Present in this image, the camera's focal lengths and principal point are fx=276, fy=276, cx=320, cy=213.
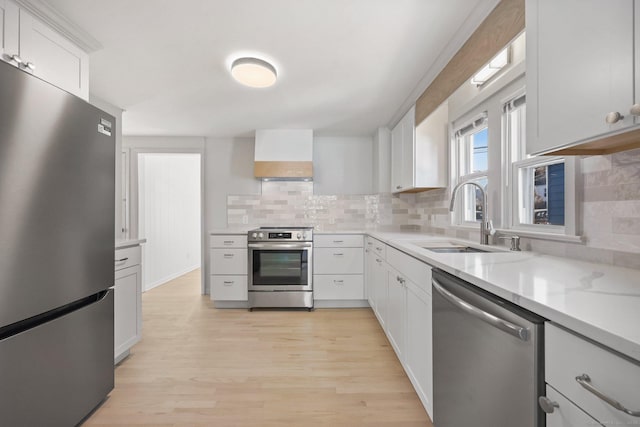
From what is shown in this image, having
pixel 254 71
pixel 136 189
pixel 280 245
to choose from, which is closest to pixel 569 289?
pixel 254 71

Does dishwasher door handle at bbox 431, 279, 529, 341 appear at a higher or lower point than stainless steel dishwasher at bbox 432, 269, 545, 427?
higher

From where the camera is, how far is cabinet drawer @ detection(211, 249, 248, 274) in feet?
10.8

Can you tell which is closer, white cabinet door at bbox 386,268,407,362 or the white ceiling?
the white ceiling

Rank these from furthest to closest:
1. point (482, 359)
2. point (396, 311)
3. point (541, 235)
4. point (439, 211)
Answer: point (439, 211), point (396, 311), point (541, 235), point (482, 359)

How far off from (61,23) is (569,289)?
265cm

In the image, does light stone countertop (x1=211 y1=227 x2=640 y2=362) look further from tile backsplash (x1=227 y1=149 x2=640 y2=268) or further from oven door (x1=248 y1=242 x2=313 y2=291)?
oven door (x1=248 y1=242 x2=313 y2=291)

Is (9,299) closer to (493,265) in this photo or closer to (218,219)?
(493,265)

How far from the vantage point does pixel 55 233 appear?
48.4 inches

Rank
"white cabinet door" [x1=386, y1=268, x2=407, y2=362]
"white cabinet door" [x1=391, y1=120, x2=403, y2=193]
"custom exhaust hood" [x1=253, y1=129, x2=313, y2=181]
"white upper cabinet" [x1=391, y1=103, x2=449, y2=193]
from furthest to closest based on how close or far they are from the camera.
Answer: "custom exhaust hood" [x1=253, y1=129, x2=313, y2=181]
"white cabinet door" [x1=391, y1=120, x2=403, y2=193]
"white upper cabinet" [x1=391, y1=103, x2=449, y2=193]
"white cabinet door" [x1=386, y1=268, x2=407, y2=362]

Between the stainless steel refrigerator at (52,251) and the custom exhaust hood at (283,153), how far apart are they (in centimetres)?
208

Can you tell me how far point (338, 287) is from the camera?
10.7ft

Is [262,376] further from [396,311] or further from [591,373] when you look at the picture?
[591,373]

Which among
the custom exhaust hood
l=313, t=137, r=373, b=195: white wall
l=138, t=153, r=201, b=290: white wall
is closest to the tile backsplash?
l=313, t=137, r=373, b=195: white wall

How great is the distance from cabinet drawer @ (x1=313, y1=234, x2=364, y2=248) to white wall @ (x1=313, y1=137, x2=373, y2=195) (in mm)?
931
